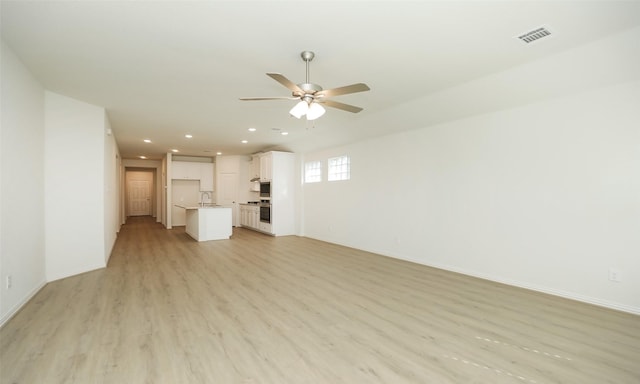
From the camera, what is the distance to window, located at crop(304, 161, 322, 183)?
788cm

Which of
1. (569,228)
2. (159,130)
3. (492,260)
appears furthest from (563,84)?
(159,130)

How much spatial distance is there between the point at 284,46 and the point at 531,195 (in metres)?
3.64

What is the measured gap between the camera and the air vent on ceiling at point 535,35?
2541mm

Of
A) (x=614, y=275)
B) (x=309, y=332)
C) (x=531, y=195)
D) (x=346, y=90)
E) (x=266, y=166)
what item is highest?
(x=346, y=90)

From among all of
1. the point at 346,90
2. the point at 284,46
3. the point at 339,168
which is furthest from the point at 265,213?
the point at 346,90

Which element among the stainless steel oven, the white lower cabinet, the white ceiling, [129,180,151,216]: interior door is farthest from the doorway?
the white ceiling

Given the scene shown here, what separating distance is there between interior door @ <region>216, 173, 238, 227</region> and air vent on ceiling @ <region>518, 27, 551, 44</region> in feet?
31.2

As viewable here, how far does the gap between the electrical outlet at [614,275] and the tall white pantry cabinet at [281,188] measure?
22.4 ft

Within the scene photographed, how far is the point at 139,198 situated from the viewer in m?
14.2

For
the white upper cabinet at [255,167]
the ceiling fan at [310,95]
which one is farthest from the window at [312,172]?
the ceiling fan at [310,95]

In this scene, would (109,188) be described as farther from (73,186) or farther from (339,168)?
(339,168)

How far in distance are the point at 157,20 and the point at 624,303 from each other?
5.39m

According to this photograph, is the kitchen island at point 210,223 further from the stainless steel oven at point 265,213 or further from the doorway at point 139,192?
the doorway at point 139,192

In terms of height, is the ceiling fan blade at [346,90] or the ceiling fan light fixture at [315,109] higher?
the ceiling fan blade at [346,90]
